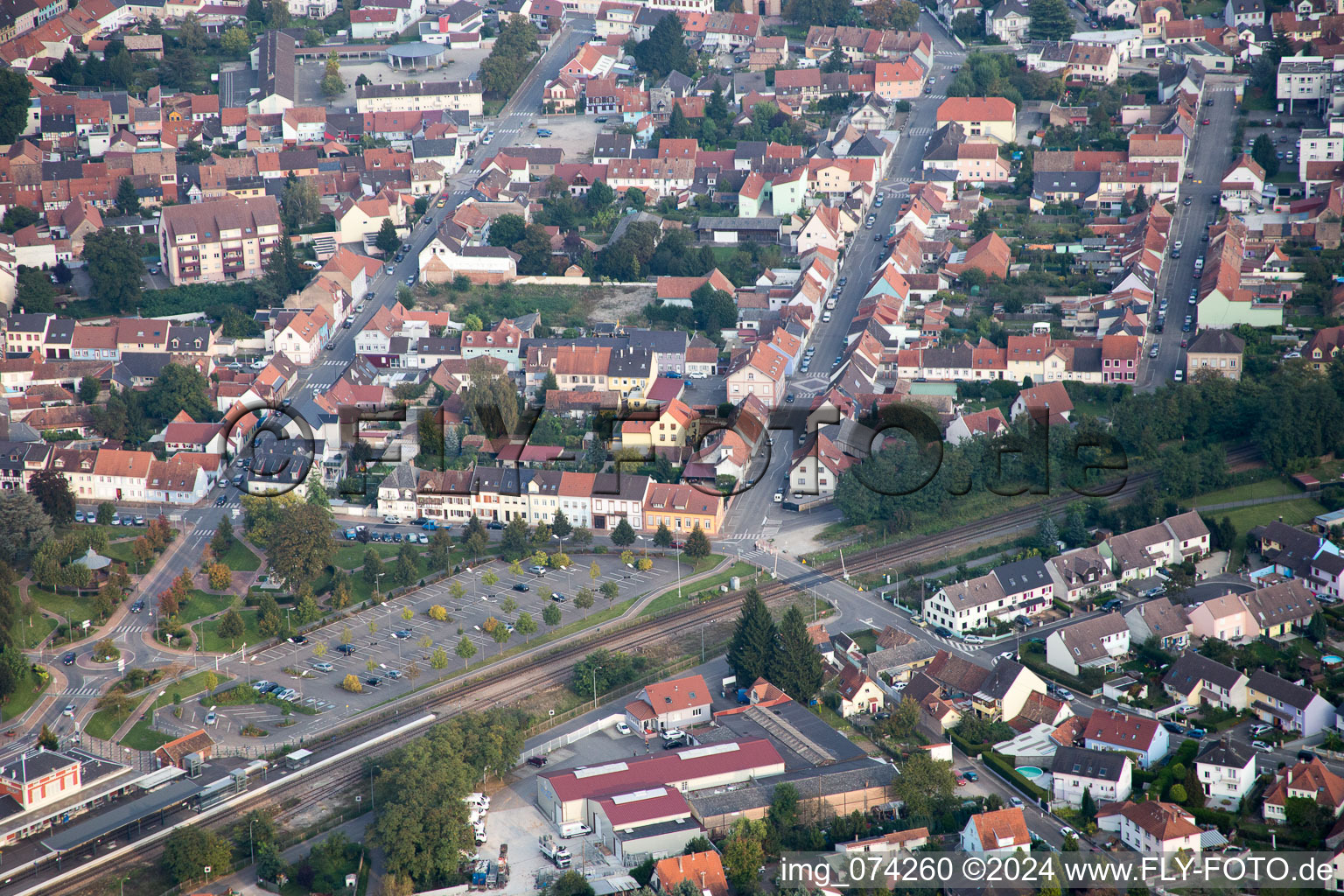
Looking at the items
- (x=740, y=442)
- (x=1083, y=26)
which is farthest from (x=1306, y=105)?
(x=740, y=442)

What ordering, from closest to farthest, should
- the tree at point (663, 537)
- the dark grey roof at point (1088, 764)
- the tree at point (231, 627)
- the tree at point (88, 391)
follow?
1. the dark grey roof at point (1088, 764)
2. the tree at point (231, 627)
3. the tree at point (663, 537)
4. the tree at point (88, 391)

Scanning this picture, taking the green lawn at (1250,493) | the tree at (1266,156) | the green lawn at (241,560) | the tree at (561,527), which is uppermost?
the tree at (1266,156)

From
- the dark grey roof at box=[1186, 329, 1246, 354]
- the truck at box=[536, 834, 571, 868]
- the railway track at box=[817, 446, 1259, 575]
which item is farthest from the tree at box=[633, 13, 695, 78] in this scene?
the truck at box=[536, 834, 571, 868]

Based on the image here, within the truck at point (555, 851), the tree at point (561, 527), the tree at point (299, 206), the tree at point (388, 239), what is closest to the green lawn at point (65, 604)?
the tree at point (561, 527)

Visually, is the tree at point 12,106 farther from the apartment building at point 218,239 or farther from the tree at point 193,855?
the tree at point 193,855

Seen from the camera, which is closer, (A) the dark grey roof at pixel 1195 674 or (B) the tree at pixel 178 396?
(A) the dark grey roof at pixel 1195 674

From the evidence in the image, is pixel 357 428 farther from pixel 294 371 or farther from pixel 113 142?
pixel 113 142
